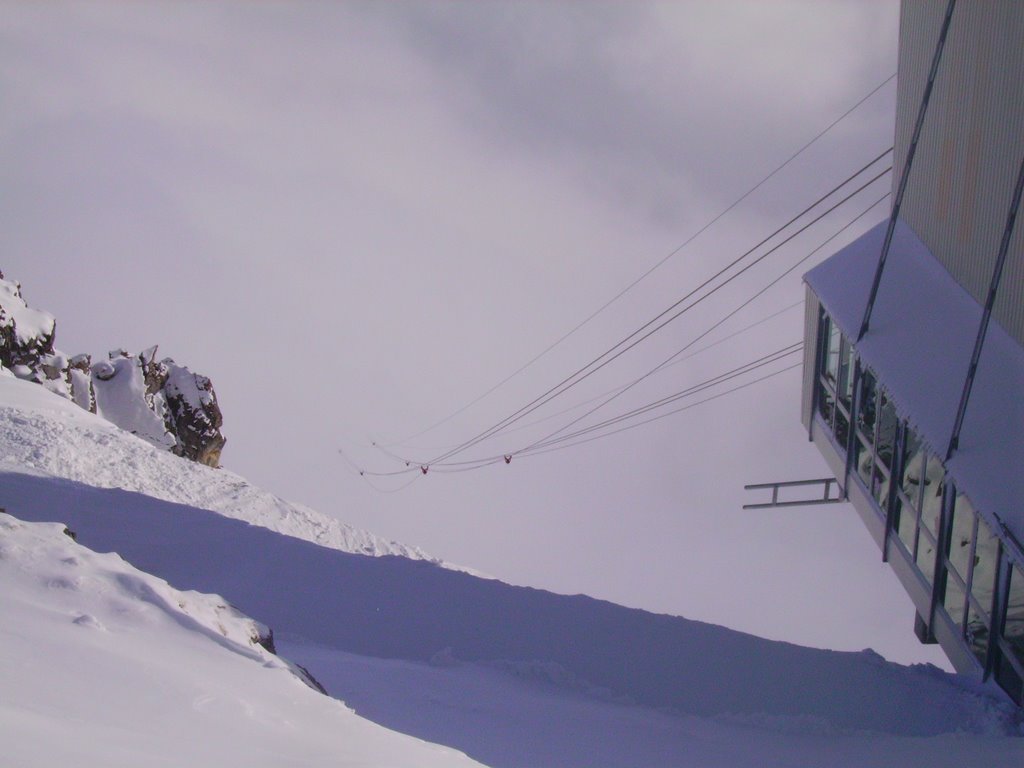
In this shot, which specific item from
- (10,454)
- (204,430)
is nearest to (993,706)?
(10,454)

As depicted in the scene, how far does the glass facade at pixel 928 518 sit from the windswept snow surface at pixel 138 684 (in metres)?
8.92

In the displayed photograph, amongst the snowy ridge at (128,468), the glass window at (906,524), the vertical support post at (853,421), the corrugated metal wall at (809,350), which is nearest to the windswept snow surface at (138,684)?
the glass window at (906,524)

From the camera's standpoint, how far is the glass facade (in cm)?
1380

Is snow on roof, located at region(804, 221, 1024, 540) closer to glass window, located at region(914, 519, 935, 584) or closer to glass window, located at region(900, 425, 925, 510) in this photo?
glass window, located at region(900, 425, 925, 510)

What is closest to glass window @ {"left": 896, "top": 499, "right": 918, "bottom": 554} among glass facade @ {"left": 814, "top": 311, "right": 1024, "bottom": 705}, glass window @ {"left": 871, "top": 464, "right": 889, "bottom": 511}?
glass facade @ {"left": 814, "top": 311, "right": 1024, "bottom": 705}

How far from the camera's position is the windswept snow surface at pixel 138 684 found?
5281mm

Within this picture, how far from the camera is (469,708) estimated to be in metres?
12.1

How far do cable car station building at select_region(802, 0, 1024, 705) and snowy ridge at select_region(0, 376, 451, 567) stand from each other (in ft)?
29.0

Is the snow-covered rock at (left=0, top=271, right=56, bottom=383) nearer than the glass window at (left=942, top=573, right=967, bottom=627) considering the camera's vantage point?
No

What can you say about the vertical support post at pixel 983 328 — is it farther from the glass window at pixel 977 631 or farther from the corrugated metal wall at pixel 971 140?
the glass window at pixel 977 631

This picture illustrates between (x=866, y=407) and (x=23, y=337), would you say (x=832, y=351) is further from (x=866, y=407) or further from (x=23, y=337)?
(x=23, y=337)

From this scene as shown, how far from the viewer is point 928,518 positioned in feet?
52.7

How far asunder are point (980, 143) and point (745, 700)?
9999 mm

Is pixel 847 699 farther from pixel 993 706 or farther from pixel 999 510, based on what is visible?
pixel 999 510
